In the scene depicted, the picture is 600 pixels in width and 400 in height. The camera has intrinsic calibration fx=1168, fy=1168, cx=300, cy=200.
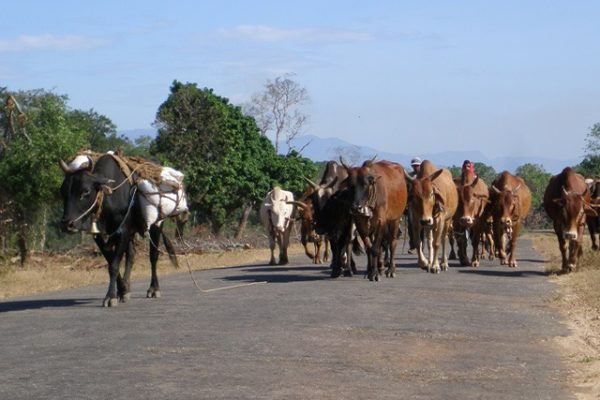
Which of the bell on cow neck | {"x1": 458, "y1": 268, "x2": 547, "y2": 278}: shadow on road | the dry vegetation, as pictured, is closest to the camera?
the dry vegetation

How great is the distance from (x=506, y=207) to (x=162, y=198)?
35.7 ft

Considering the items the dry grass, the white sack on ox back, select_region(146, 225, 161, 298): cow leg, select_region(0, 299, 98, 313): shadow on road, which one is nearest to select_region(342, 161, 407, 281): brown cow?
the dry grass

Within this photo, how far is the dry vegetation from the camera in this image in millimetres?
10430

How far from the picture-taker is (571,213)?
74.4 feet

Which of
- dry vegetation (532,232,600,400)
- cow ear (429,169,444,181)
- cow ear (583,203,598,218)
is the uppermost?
cow ear (429,169,444,181)

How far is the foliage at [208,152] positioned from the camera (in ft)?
146

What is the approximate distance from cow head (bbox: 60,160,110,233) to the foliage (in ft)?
89.4

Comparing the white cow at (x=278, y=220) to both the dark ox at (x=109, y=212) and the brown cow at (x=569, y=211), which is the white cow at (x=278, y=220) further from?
the dark ox at (x=109, y=212)

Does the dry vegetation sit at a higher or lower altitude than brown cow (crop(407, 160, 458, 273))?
lower

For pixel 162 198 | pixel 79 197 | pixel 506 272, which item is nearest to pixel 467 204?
pixel 506 272

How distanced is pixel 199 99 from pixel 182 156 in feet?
7.94

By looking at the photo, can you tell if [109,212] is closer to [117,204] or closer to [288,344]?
[117,204]

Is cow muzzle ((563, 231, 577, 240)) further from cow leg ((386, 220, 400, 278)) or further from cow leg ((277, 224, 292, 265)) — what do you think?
cow leg ((277, 224, 292, 265))

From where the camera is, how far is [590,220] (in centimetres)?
2841
